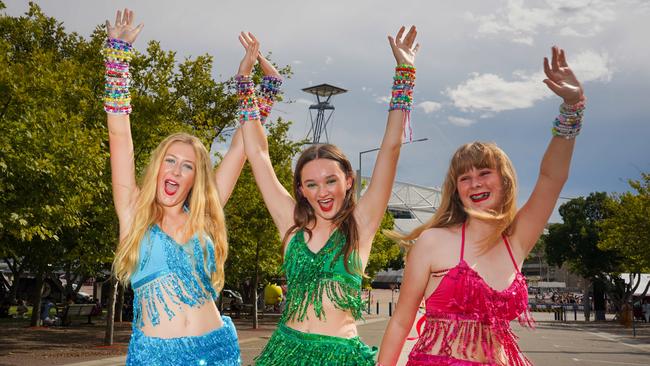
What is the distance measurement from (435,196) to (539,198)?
186799 mm

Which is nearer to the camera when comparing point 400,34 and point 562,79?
point 562,79

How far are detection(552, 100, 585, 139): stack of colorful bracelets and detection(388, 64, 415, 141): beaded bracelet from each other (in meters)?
0.89

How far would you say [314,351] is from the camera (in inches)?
141

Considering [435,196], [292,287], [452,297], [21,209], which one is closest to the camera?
[452,297]

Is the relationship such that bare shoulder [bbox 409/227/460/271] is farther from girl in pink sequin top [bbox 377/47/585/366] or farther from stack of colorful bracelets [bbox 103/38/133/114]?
stack of colorful bracelets [bbox 103/38/133/114]

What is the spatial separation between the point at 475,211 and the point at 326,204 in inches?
34.6

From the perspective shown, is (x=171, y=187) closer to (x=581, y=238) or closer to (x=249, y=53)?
(x=249, y=53)

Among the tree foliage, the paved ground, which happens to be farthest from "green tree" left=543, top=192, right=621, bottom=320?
the paved ground

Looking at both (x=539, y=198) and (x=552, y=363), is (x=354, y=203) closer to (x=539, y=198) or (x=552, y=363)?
(x=539, y=198)

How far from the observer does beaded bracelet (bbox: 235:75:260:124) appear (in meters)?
4.47

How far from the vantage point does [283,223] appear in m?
4.11

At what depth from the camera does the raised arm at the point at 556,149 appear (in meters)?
3.50

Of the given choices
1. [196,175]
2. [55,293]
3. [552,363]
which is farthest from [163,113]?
[55,293]

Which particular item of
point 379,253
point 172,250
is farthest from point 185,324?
point 379,253
